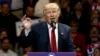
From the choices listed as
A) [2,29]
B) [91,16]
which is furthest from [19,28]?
[91,16]

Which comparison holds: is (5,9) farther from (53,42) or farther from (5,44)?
(53,42)

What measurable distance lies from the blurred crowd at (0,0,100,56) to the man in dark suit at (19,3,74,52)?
233cm

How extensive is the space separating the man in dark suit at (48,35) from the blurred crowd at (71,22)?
2.33 meters

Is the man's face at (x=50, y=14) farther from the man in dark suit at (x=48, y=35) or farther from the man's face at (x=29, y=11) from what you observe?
the man's face at (x=29, y=11)

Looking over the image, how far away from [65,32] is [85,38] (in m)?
3.18

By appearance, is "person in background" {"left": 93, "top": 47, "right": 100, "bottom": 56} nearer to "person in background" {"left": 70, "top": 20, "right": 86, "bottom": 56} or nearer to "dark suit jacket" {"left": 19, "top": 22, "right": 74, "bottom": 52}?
"person in background" {"left": 70, "top": 20, "right": 86, "bottom": 56}

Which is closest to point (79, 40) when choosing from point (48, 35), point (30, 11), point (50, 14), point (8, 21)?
point (30, 11)

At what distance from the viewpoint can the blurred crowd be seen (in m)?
6.64

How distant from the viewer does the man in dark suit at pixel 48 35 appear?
368 cm

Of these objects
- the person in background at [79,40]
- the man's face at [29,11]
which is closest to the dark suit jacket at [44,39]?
the person in background at [79,40]

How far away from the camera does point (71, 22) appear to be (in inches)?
278

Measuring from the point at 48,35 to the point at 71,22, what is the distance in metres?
3.29

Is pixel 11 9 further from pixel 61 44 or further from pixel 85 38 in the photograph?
pixel 61 44

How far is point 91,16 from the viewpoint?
7.45 meters
